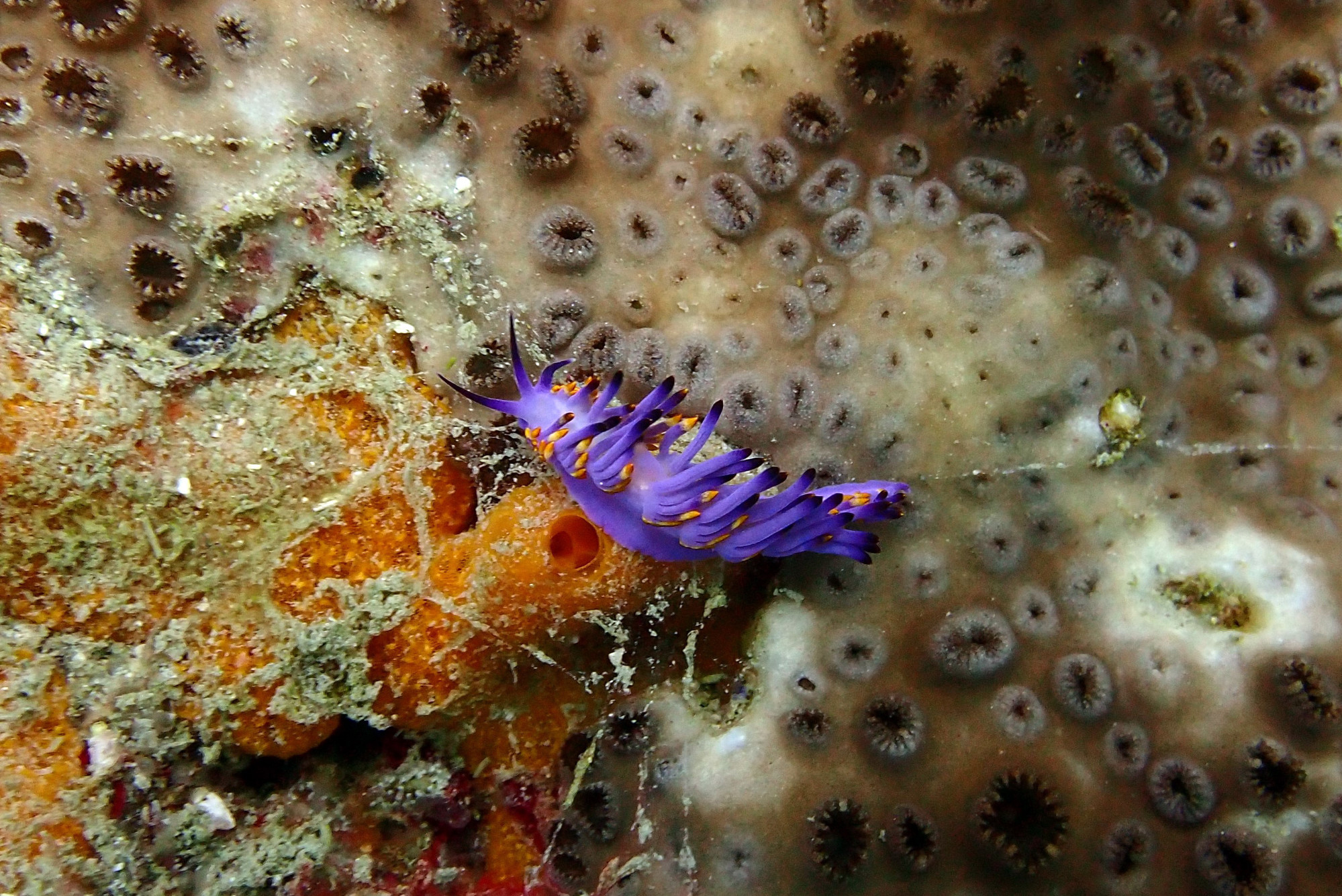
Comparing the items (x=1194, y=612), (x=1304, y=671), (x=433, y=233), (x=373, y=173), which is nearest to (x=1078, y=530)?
(x=1194, y=612)

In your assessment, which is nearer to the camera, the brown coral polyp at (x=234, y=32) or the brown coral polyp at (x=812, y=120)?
the brown coral polyp at (x=234, y=32)

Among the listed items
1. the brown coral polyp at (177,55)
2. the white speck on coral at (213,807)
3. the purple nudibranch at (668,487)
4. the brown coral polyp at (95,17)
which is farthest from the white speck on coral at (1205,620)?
the brown coral polyp at (95,17)

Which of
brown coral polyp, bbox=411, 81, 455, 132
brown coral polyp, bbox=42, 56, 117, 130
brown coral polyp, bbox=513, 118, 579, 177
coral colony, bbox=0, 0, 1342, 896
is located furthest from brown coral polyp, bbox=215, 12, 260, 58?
brown coral polyp, bbox=513, 118, 579, 177

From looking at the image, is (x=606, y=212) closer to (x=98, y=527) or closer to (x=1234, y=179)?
(x=98, y=527)

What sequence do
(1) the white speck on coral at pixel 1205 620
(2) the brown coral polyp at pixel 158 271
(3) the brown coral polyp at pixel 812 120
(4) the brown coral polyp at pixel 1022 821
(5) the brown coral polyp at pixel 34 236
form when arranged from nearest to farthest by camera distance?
(5) the brown coral polyp at pixel 34 236
(2) the brown coral polyp at pixel 158 271
(4) the brown coral polyp at pixel 1022 821
(1) the white speck on coral at pixel 1205 620
(3) the brown coral polyp at pixel 812 120

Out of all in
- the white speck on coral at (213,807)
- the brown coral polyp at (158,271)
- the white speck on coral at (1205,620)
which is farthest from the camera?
the white speck on coral at (1205,620)

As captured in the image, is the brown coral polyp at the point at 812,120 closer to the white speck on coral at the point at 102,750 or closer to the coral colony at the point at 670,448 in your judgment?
the coral colony at the point at 670,448

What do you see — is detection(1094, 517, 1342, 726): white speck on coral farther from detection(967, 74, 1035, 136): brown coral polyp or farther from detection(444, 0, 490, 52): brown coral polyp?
detection(444, 0, 490, 52): brown coral polyp
